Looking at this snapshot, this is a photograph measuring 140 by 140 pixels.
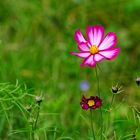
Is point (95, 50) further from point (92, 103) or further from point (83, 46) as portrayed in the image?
point (92, 103)

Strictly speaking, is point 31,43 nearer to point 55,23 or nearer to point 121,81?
point 55,23

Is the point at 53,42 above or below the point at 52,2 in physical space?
below

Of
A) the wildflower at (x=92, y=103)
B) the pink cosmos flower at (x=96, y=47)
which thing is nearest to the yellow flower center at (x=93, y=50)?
the pink cosmos flower at (x=96, y=47)

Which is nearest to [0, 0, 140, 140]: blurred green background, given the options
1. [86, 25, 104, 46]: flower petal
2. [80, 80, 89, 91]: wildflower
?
[80, 80, 89, 91]: wildflower

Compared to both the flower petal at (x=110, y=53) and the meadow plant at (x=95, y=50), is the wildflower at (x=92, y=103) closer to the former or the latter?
the meadow plant at (x=95, y=50)

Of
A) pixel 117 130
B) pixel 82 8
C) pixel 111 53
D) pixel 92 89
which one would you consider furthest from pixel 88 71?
pixel 111 53

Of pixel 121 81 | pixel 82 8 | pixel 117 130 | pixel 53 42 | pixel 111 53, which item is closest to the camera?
pixel 111 53

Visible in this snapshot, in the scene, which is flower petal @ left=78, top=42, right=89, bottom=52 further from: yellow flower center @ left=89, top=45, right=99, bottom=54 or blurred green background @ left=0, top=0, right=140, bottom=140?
blurred green background @ left=0, top=0, right=140, bottom=140
